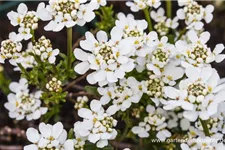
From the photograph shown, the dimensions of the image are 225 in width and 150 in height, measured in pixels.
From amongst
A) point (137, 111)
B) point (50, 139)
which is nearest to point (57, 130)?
point (50, 139)

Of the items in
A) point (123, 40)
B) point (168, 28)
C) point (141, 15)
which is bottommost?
point (123, 40)

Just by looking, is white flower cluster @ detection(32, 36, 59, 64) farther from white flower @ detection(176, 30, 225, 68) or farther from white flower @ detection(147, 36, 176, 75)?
white flower @ detection(176, 30, 225, 68)

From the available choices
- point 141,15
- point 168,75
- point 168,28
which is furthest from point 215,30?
point 168,75

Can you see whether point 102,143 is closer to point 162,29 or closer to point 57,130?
point 57,130

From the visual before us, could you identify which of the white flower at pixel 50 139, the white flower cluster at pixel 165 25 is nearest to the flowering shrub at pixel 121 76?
the white flower at pixel 50 139

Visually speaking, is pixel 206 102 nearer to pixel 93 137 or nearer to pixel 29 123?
pixel 93 137
